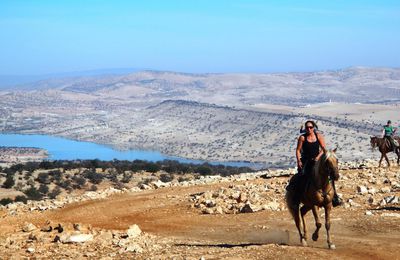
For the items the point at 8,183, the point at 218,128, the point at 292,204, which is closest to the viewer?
the point at 292,204

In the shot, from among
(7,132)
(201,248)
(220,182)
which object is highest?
(201,248)

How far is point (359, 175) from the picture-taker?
75.7 feet

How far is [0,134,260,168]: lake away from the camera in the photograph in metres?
94.3

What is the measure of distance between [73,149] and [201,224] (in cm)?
9729

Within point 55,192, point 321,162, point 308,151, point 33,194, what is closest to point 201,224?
point 308,151

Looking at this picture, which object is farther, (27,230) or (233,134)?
(233,134)

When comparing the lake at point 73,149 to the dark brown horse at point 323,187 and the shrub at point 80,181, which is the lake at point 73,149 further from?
the dark brown horse at point 323,187

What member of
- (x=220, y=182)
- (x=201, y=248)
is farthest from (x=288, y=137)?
(x=201, y=248)

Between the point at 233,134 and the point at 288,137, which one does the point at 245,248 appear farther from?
the point at 233,134

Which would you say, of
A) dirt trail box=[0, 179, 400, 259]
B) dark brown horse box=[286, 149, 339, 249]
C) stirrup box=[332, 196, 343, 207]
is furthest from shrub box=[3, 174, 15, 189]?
stirrup box=[332, 196, 343, 207]

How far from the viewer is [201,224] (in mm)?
16625

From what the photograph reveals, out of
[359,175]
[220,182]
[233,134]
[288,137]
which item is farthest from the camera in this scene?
[233,134]

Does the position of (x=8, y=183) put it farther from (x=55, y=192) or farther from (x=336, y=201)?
(x=336, y=201)

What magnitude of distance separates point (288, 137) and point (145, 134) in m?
41.6
